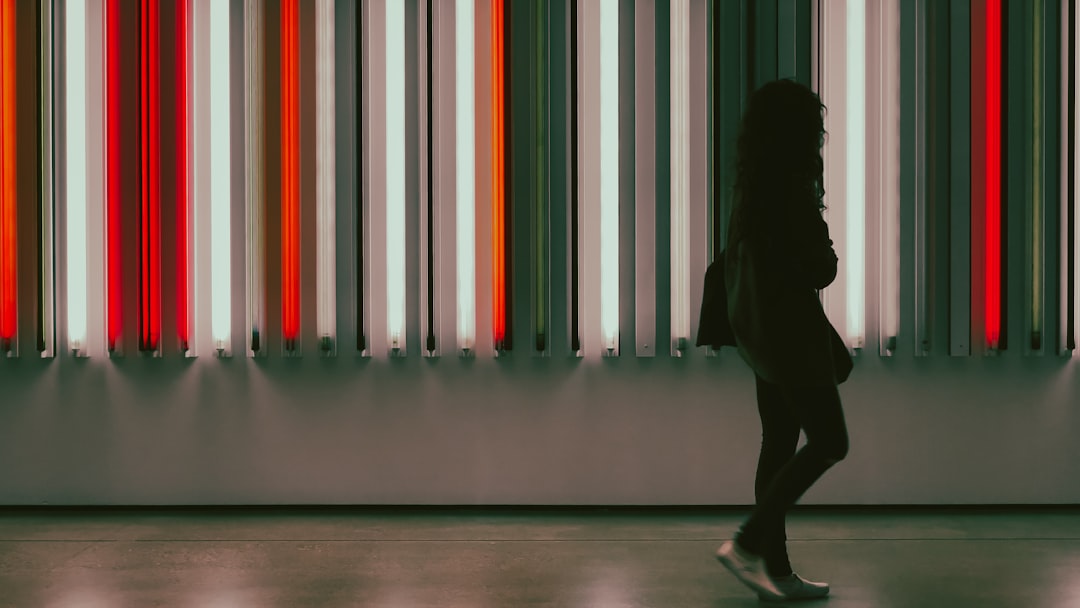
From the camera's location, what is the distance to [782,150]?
87.0 inches

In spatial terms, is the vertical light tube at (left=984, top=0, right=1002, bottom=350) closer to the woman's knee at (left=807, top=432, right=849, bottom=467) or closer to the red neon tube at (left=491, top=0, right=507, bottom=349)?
the woman's knee at (left=807, top=432, right=849, bottom=467)

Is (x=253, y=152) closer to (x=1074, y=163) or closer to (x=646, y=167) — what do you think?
(x=646, y=167)

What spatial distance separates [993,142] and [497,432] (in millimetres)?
2079

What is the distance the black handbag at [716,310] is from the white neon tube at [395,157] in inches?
51.3

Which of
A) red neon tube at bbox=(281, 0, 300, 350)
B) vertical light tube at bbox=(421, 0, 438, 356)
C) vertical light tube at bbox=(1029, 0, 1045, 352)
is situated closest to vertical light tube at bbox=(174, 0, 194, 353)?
red neon tube at bbox=(281, 0, 300, 350)

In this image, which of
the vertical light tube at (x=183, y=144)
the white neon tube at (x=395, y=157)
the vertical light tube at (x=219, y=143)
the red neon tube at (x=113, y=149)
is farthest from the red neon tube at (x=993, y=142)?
the red neon tube at (x=113, y=149)

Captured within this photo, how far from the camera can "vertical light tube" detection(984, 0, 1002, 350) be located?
3283 mm

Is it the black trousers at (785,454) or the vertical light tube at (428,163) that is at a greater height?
the vertical light tube at (428,163)

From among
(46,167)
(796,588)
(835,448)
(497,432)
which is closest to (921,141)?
(835,448)

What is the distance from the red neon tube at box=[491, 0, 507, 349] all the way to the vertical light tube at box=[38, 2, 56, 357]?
1.61 meters

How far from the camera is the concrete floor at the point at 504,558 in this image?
7.97 feet

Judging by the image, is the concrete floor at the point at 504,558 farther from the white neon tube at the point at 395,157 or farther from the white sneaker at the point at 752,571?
the white neon tube at the point at 395,157

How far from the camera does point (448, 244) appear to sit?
10.9 feet

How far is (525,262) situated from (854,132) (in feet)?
4.19
